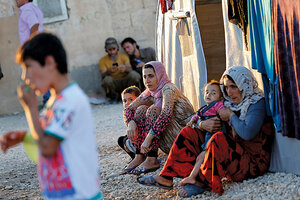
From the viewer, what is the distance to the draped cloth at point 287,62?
11.2 ft

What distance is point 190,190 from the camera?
373 centimetres

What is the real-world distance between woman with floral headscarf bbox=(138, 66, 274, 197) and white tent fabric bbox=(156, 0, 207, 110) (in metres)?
1.81

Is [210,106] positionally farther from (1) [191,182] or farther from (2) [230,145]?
(1) [191,182]

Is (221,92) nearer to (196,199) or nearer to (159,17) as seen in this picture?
(196,199)

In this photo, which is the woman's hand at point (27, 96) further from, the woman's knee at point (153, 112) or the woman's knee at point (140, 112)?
the woman's knee at point (140, 112)

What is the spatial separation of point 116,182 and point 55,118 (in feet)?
8.53

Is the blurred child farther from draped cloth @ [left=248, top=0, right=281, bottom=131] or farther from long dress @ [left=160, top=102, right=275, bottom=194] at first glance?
draped cloth @ [left=248, top=0, right=281, bottom=131]

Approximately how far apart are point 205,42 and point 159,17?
2.87 feet

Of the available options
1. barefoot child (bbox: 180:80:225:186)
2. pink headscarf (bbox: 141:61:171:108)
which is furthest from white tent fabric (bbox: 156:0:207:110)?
barefoot child (bbox: 180:80:225:186)

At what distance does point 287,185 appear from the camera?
3.58 m

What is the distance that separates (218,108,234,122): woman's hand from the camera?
3.84 metres

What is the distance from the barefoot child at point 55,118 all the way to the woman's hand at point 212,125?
195 cm

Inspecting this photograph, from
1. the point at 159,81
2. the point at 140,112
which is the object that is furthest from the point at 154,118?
the point at 159,81

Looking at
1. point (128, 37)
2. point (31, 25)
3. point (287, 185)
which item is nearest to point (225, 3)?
point (287, 185)
